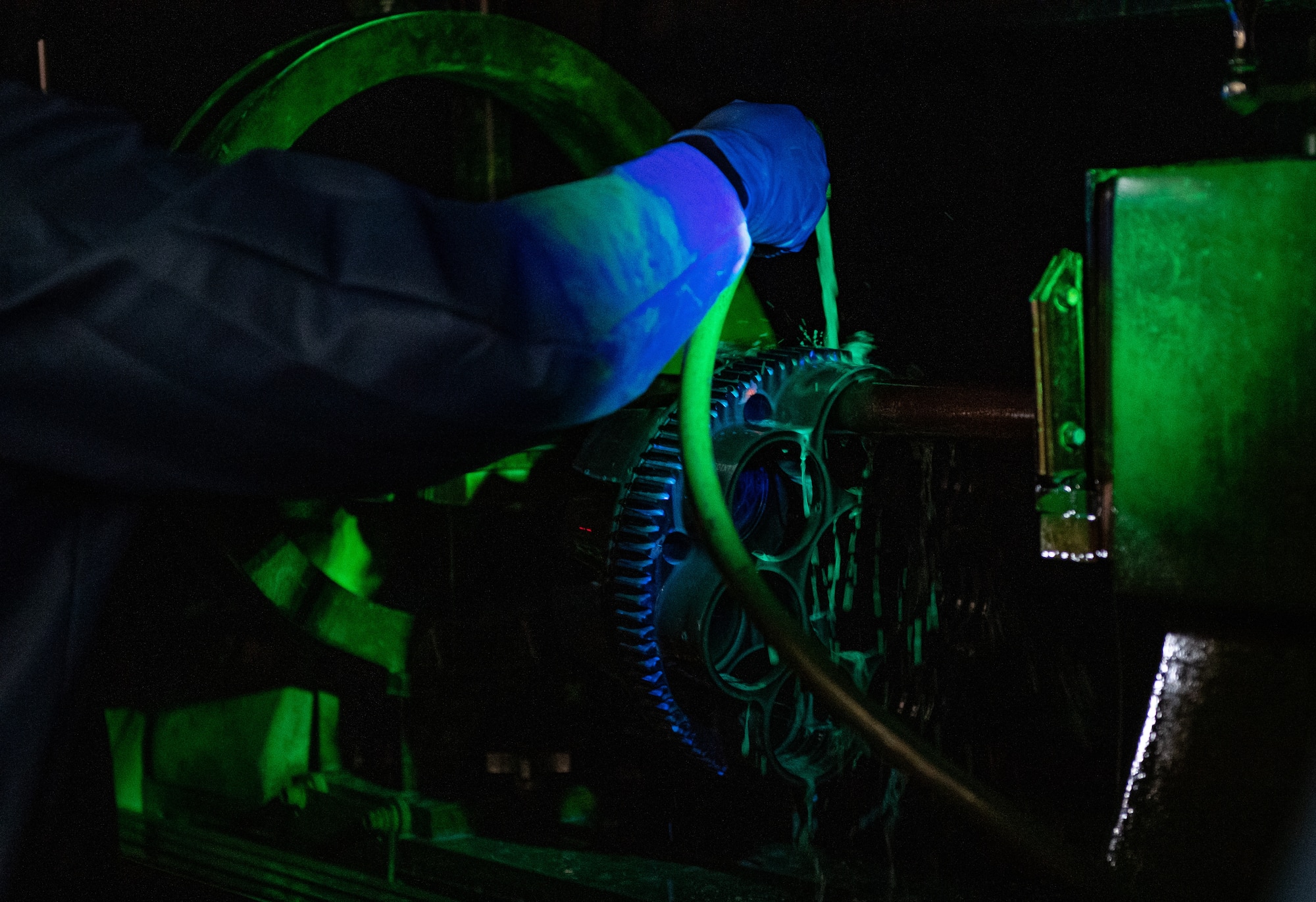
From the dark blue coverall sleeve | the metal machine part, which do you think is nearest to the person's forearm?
the dark blue coverall sleeve

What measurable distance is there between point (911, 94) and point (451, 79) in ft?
1.83

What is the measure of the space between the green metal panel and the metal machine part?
17.9 inches

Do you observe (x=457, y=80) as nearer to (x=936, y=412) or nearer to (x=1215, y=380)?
(x=936, y=412)

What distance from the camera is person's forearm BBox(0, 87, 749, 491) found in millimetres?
688

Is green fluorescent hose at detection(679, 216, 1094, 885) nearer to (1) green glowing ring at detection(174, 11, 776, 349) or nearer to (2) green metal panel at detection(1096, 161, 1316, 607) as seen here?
(2) green metal panel at detection(1096, 161, 1316, 607)

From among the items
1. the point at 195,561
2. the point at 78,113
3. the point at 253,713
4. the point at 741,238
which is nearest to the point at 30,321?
the point at 78,113

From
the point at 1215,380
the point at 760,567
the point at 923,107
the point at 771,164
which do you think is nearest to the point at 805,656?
the point at 760,567

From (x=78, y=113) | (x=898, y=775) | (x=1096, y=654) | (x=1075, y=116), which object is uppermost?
(x=1075, y=116)

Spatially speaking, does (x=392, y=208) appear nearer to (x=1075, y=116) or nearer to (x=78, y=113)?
(x=78, y=113)

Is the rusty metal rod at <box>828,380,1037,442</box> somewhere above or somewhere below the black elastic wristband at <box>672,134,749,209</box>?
below

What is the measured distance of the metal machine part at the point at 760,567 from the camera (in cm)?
116

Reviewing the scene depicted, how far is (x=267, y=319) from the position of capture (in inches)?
27.5

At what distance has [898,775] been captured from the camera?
145cm

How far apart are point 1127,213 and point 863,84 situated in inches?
31.0
